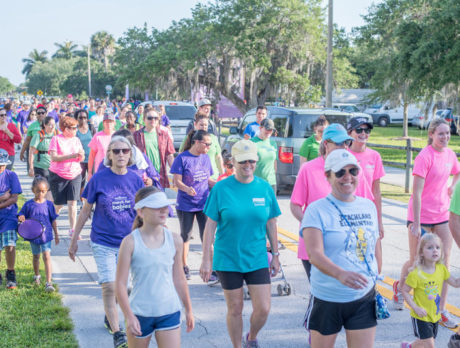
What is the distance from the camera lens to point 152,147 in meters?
9.04

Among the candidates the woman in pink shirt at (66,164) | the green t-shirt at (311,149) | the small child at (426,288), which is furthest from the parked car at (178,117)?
the small child at (426,288)

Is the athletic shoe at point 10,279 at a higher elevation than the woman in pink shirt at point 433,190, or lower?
lower

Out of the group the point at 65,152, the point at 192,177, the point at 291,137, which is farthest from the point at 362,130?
the point at 291,137

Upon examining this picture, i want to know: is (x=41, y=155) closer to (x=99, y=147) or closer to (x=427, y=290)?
(x=99, y=147)

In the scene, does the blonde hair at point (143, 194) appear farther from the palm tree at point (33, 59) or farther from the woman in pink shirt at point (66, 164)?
the palm tree at point (33, 59)

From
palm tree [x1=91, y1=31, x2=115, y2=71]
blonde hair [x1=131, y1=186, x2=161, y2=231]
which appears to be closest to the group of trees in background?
blonde hair [x1=131, y1=186, x2=161, y2=231]

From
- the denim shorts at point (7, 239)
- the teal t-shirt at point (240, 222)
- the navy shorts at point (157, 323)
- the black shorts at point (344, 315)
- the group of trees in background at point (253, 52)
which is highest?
the group of trees in background at point (253, 52)

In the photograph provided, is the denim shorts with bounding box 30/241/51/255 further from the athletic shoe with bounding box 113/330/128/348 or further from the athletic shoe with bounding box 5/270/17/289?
the athletic shoe with bounding box 113/330/128/348

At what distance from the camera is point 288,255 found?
27.5 ft

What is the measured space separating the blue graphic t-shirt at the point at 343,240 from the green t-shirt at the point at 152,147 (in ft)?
18.4

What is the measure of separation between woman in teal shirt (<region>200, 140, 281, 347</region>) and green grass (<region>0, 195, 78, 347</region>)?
1.55 metres

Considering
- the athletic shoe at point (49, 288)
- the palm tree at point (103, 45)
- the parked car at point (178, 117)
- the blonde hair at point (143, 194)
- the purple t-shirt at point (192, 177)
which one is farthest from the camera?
the palm tree at point (103, 45)

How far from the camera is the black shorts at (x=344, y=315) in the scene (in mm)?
3625

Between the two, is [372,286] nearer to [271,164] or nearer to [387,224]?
[271,164]
